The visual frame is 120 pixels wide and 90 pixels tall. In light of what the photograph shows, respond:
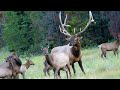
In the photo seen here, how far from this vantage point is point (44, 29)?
6805mm

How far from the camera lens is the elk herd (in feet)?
21.7

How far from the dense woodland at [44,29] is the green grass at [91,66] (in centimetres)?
10

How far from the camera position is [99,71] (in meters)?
6.61

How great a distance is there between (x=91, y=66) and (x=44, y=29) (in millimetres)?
734

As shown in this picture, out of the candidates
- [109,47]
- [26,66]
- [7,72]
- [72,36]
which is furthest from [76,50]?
[7,72]

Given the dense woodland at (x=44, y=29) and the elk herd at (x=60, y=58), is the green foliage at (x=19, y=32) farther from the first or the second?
the elk herd at (x=60, y=58)

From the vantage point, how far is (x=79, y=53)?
21.8 feet

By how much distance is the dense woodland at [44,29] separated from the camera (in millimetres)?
6699

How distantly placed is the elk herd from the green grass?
0.16 ft
